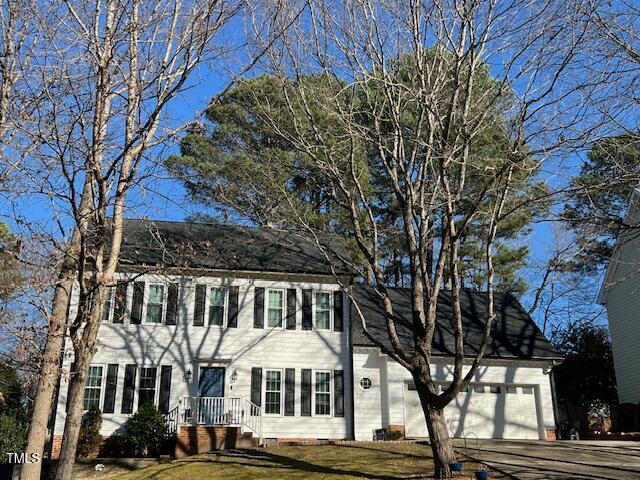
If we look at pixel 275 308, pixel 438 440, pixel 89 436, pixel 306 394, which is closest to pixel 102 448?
pixel 89 436

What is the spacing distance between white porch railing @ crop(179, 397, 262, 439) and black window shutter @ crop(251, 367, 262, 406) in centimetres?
33

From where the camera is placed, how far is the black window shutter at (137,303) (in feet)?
60.4

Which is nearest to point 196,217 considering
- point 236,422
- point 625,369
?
point 236,422

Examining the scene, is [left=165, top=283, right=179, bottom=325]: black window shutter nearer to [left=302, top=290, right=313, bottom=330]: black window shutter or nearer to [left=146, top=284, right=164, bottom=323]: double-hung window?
[left=146, top=284, right=164, bottom=323]: double-hung window

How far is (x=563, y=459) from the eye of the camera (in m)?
13.0

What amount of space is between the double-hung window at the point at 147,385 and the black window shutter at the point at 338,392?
17.3 ft

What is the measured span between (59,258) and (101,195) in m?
1.17

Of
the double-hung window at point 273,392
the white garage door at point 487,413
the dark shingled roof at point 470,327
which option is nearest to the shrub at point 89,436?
the double-hung window at point 273,392

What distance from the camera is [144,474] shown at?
12938 mm

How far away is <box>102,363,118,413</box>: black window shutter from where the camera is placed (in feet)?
56.8

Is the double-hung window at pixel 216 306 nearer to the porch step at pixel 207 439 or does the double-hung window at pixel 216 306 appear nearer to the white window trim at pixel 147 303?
the white window trim at pixel 147 303

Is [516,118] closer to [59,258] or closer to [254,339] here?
[59,258]

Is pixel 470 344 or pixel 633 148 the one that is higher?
pixel 633 148

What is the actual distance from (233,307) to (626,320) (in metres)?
14.6
